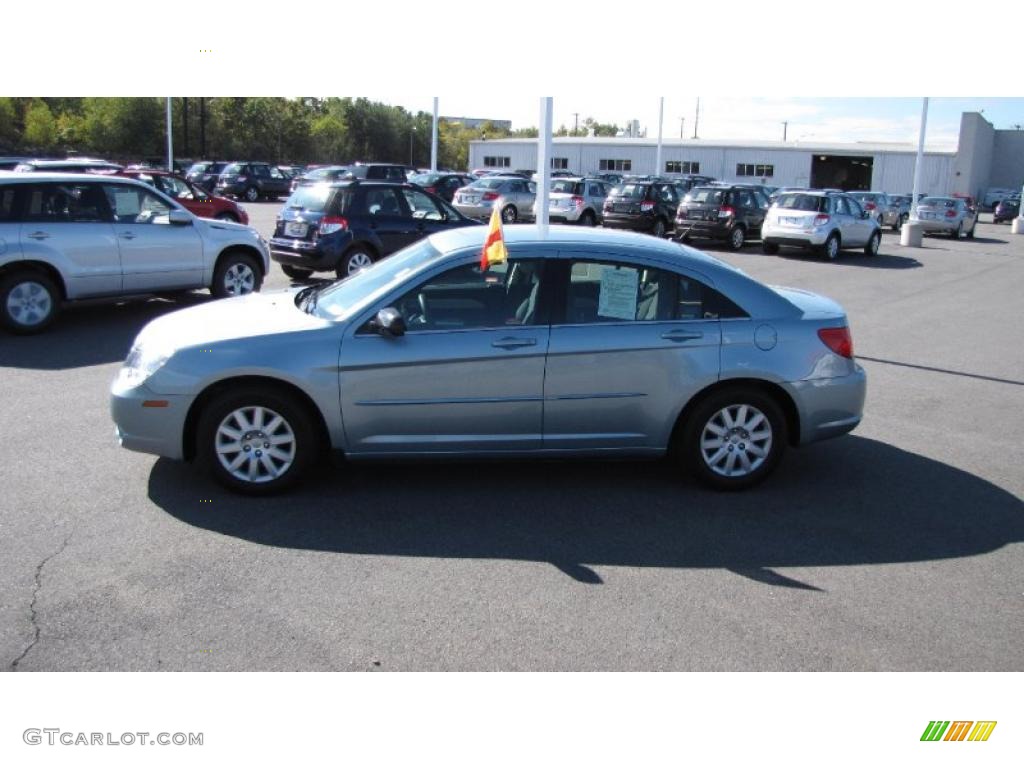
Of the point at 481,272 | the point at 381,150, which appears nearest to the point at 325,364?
the point at 481,272

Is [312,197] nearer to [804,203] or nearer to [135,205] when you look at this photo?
[135,205]

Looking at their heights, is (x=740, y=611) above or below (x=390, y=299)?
below

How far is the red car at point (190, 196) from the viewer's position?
2056 centimetres

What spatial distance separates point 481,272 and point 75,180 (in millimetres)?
7225

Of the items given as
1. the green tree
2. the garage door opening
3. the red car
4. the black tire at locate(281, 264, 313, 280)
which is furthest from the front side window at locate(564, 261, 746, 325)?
the garage door opening

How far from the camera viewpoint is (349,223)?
47.5 feet

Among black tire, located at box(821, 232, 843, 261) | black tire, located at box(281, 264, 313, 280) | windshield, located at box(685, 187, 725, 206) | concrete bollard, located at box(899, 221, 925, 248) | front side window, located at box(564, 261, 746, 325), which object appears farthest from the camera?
concrete bollard, located at box(899, 221, 925, 248)

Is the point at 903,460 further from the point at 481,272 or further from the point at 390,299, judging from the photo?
the point at 390,299

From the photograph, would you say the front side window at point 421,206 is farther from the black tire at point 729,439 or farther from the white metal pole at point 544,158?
the black tire at point 729,439

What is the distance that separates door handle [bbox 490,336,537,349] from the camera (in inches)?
228

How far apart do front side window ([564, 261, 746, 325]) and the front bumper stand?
2.43 meters

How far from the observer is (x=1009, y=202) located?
56.3 metres

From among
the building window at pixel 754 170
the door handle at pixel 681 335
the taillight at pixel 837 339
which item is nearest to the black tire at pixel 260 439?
the door handle at pixel 681 335
